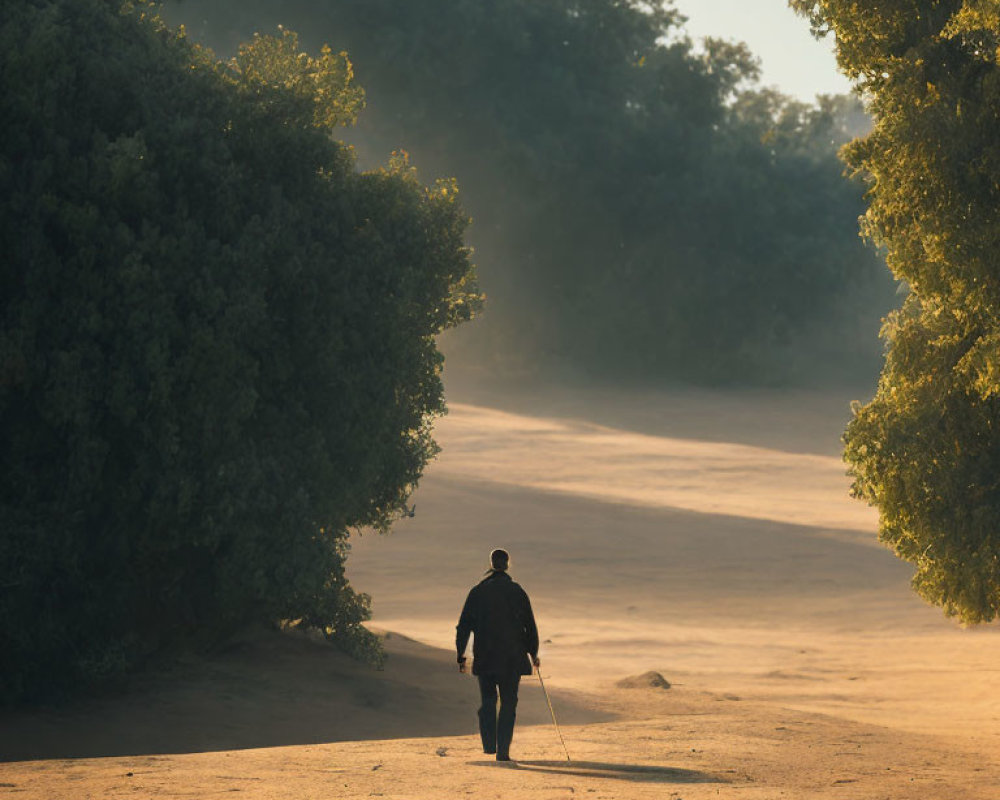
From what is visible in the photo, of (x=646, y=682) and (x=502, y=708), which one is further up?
(x=502, y=708)

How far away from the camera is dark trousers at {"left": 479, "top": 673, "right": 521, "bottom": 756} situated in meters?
12.1

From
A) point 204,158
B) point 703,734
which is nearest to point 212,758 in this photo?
point 703,734

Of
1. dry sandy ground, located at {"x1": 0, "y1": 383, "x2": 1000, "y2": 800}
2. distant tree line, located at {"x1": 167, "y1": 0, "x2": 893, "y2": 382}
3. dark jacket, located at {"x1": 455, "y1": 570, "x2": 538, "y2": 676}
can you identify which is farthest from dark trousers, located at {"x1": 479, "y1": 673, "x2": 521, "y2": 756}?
distant tree line, located at {"x1": 167, "y1": 0, "x2": 893, "y2": 382}

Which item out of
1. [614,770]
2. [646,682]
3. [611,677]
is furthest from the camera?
[611,677]

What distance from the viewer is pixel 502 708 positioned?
1234 cm

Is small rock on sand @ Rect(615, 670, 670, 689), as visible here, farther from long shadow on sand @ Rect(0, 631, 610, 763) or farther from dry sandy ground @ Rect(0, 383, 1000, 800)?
long shadow on sand @ Rect(0, 631, 610, 763)

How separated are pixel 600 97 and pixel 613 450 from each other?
23127 mm

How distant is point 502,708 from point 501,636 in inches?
30.1

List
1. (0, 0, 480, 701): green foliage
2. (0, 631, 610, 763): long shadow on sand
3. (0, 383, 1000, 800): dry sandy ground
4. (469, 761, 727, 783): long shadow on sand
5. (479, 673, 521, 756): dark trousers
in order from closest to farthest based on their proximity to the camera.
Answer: (469, 761, 727, 783): long shadow on sand
(0, 383, 1000, 800): dry sandy ground
(479, 673, 521, 756): dark trousers
(0, 631, 610, 763): long shadow on sand
(0, 0, 480, 701): green foliage

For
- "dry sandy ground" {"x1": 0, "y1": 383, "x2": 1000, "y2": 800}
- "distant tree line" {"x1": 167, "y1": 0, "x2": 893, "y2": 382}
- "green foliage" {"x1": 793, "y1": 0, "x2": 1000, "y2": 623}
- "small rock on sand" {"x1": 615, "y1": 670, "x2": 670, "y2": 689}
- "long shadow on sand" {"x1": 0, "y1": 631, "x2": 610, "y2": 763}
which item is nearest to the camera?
"dry sandy ground" {"x1": 0, "y1": 383, "x2": 1000, "y2": 800}

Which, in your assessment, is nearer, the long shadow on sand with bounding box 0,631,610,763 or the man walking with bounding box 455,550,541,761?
the man walking with bounding box 455,550,541,761

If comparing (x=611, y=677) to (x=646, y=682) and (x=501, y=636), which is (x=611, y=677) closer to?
(x=646, y=682)

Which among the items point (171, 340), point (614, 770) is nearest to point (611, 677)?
point (171, 340)

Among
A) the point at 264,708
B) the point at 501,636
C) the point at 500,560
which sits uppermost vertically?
the point at 500,560
